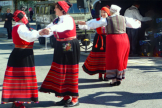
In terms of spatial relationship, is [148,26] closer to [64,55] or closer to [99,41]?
[99,41]

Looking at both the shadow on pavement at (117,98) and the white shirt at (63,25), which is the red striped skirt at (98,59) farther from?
the white shirt at (63,25)

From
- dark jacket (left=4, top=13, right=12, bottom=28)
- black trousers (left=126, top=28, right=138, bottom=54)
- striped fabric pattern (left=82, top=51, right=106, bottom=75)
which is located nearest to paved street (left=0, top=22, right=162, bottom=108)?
striped fabric pattern (left=82, top=51, right=106, bottom=75)

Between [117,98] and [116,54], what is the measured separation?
1032 mm

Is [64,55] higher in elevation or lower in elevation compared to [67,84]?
higher

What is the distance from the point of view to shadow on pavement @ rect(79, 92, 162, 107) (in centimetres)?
578

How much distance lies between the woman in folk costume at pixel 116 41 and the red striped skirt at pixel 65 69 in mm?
1283

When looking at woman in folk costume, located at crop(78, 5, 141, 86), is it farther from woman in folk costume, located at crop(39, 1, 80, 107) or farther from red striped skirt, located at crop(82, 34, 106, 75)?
woman in folk costume, located at crop(39, 1, 80, 107)

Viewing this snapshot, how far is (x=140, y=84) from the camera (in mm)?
7129

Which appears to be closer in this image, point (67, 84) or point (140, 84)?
point (67, 84)

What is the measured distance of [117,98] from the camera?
237 inches

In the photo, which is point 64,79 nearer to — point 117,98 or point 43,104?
point 43,104

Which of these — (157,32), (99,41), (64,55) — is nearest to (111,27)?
(99,41)

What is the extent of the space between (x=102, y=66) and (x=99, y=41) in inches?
24.4

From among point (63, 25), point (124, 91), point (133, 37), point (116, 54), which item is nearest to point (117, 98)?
point (124, 91)
